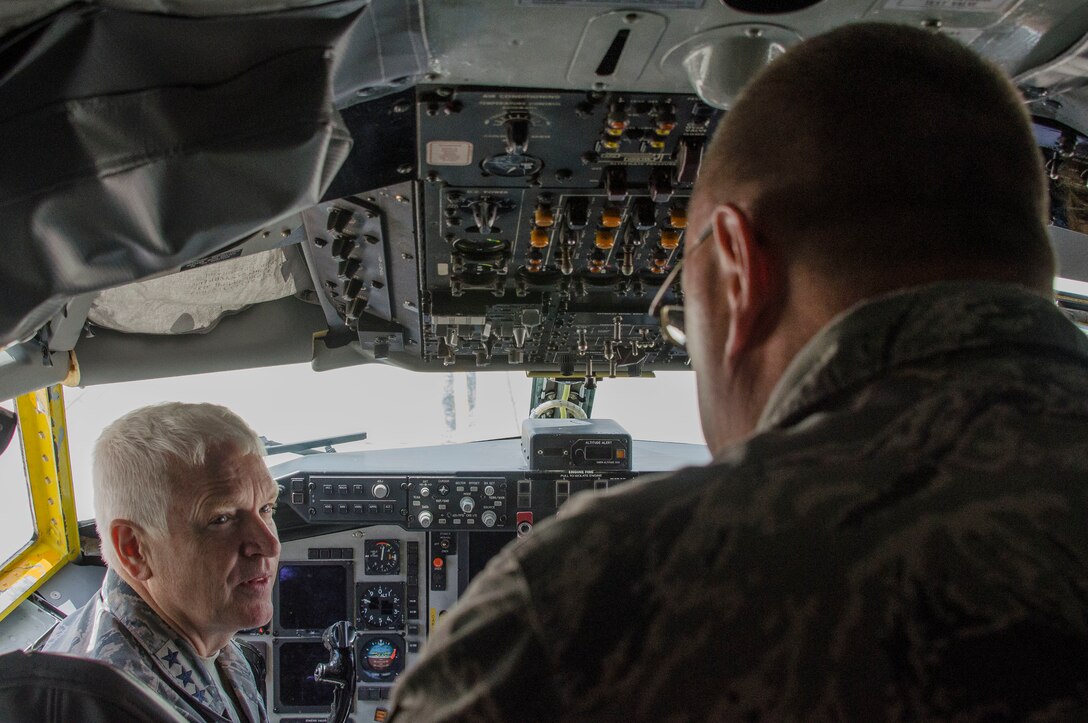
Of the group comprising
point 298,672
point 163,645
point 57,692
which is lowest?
point 298,672

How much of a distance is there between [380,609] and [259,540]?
9.94 feet

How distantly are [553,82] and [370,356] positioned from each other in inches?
81.3

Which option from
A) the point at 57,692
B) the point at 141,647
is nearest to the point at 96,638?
the point at 141,647

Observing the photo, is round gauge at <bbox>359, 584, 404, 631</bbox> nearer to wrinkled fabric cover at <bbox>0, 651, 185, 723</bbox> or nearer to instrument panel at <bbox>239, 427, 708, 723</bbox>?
instrument panel at <bbox>239, 427, 708, 723</bbox>

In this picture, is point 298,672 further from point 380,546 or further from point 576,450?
point 576,450

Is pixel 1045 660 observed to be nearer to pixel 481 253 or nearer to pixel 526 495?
pixel 481 253

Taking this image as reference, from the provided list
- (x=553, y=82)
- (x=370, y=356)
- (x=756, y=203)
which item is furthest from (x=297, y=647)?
(x=756, y=203)

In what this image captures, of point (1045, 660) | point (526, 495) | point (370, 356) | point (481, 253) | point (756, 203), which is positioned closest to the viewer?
point (1045, 660)

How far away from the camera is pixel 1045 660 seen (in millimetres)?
584

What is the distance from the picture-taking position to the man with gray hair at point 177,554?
2014 mm

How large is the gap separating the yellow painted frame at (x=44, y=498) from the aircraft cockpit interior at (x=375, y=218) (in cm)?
1

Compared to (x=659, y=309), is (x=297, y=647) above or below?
below

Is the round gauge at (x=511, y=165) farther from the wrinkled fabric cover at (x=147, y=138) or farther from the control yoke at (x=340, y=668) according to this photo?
the control yoke at (x=340, y=668)

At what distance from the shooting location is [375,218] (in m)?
2.66
